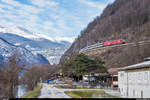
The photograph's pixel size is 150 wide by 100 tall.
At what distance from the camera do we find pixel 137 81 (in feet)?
128

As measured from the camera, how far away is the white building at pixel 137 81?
34.5m

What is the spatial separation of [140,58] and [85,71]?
122ft

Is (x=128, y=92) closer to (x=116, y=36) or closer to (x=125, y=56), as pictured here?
(x=125, y=56)

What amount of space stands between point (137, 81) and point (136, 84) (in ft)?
2.37

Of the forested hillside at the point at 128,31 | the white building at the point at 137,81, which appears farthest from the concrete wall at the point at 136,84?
the forested hillside at the point at 128,31

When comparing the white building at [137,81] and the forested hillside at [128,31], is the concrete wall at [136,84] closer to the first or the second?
the white building at [137,81]

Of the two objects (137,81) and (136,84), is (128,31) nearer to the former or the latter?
(136,84)

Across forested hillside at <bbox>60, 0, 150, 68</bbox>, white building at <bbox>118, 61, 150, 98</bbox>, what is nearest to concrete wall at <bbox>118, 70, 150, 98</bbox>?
white building at <bbox>118, 61, 150, 98</bbox>

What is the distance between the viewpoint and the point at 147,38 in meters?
126

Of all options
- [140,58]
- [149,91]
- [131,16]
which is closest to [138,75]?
[149,91]

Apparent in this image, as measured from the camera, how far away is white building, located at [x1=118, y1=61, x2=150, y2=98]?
34.5 metres

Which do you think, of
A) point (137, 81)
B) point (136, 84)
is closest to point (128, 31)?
point (136, 84)

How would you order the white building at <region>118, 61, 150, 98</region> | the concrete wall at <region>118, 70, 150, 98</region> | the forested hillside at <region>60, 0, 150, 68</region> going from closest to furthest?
the concrete wall at <region>118, 70, 150, 98</region>, the white building at <region>118, 61, 150, 98</region>, the forested hillside at <region>60, 0, 150, 68</region>

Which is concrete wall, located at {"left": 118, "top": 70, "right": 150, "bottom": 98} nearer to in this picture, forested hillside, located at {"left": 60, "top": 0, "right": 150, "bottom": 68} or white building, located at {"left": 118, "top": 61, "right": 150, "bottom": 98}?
white building, located at {"left": 118, "top": 61, "right": 150, "bottom": 98}
